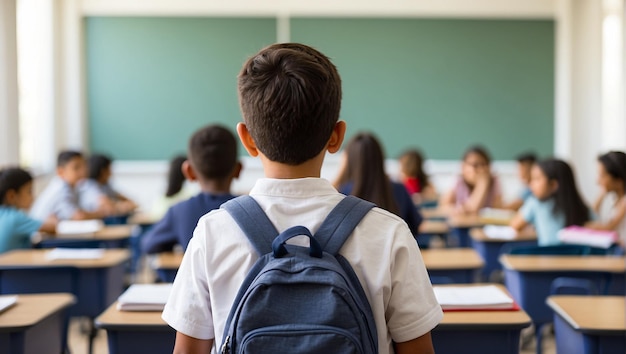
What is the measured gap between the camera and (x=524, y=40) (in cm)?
895

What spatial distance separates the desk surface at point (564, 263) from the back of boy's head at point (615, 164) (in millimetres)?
1211

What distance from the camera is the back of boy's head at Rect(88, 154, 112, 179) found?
6.51 m

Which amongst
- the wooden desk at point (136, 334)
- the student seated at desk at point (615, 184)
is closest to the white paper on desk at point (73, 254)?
the wooden desk at point (136, 334)

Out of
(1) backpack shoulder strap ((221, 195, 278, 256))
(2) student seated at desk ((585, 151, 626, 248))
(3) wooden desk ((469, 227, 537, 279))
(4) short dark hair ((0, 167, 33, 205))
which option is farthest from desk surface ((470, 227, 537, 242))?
(1) backpack shoulder strap ((221, 195, 278, 256))

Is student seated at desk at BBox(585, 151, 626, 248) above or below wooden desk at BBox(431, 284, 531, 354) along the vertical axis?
above

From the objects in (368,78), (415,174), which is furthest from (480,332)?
(368,78)

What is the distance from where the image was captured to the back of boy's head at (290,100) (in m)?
1.24

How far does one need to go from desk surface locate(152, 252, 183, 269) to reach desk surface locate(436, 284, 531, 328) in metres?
1.36

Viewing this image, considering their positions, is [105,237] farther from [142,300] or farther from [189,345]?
[189,345]

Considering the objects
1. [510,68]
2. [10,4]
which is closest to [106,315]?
[10,4]

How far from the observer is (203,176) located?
3236 mm

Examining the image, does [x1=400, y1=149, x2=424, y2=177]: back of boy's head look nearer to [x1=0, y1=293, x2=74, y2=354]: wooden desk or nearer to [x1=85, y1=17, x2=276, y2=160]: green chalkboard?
[x1=85, y1=17, x2=276, y2=160]: green chalkboard

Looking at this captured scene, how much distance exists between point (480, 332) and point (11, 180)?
2977mm

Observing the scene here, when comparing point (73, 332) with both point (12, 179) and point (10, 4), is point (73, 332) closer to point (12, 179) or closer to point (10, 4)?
point (12, 179)
